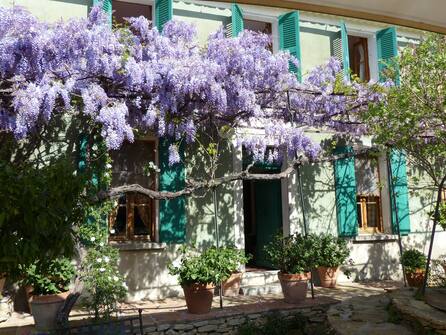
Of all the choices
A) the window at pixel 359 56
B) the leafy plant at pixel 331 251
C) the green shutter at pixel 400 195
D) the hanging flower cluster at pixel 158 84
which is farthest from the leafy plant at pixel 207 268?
the window at pixel 359 56

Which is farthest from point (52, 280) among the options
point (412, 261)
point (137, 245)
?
point (412, 261)

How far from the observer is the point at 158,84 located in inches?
255

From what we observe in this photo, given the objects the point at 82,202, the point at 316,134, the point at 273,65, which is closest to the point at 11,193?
the point at 82,202

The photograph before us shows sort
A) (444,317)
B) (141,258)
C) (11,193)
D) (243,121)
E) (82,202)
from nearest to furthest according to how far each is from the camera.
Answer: (11,193)
(82,202)
(444,317)
(141,258)
(243,121)

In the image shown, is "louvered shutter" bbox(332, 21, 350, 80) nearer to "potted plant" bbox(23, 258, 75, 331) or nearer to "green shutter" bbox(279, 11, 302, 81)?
"green shutter" bbox(279, 11, 302, 81)

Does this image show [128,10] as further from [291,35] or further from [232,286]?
Result: [232,286]

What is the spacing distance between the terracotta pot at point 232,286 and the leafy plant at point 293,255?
0.67m

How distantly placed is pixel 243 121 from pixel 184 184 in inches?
55.8

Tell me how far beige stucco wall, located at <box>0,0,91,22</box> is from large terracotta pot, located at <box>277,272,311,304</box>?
507cm

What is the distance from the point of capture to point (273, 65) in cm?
725

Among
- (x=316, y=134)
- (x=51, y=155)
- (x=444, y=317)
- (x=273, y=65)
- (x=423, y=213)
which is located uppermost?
(x=273, y=65)

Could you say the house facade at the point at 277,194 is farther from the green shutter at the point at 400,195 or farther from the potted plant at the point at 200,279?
the potted plant at the point at 200,279

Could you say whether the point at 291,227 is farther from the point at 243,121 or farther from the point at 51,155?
the point at 51,155

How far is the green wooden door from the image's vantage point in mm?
8648
